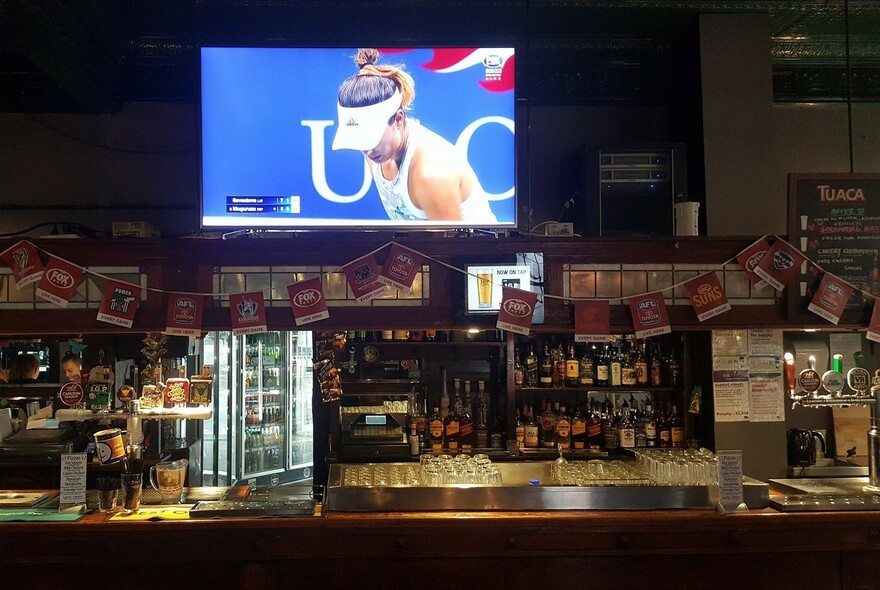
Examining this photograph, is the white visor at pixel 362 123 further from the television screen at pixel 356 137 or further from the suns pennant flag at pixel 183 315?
the suns pennant flag at pixel 183 315

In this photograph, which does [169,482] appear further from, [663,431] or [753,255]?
[663,431]

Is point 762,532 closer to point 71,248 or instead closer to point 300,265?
point 300,265

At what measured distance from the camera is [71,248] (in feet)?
11.0

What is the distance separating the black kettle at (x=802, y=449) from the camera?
15.0 feet

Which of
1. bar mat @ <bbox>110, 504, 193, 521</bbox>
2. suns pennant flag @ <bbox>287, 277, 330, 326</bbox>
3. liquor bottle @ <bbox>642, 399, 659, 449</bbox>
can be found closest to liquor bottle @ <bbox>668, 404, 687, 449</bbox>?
liquor bottle @ <bbox>642, 399, 659, 449</bbox>

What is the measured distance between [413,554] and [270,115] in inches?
91.7

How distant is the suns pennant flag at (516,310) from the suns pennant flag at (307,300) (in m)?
0.97

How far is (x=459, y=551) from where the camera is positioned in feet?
10.00

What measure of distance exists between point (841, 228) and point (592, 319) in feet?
4.75

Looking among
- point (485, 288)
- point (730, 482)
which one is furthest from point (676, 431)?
point (485, 288)

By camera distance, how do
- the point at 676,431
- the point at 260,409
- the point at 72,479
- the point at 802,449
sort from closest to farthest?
the point at 72,479
the point at 802,449
the point at 676,431
the point at 260,409

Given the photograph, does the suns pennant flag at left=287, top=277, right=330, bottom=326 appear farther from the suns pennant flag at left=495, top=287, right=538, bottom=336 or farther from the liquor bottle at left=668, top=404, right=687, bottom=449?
the liquor bottle at left=668, top=404, right=687, bottom=449

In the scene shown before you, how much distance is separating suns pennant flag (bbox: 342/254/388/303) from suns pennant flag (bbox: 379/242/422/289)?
38 millimetres

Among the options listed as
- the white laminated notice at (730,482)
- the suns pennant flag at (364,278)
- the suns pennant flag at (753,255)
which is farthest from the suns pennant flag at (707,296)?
the suns pennant flag at (364,278)
